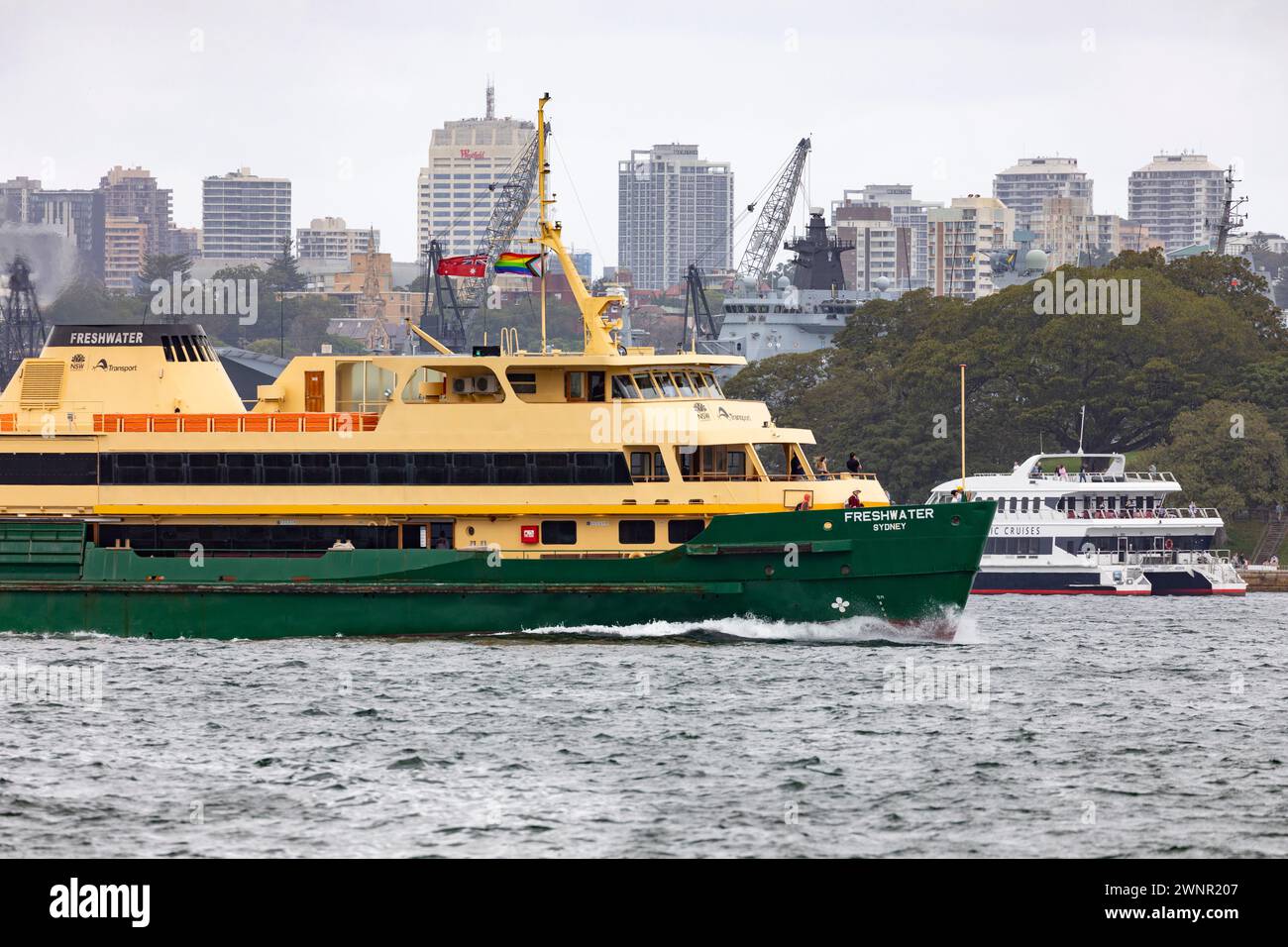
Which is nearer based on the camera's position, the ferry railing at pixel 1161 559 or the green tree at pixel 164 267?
the ferry railing at pixel 1161 559

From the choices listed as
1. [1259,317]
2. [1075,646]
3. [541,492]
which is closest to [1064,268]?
[1259,317]

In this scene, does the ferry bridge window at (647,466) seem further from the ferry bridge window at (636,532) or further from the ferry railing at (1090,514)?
the ferry railing at (1090,514)

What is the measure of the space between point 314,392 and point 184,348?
3.34 meters

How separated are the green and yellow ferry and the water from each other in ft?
2.77

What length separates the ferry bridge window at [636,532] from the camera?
41938mm

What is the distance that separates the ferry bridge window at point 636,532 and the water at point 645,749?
5.81 ft

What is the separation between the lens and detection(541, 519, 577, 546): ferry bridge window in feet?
138

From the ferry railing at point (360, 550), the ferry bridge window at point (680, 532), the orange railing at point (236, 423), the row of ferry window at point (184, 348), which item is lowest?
the ferry railing at point (360, 550)

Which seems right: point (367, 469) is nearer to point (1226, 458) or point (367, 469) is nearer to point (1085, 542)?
point (1085, 542)

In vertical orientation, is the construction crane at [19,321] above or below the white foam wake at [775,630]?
above

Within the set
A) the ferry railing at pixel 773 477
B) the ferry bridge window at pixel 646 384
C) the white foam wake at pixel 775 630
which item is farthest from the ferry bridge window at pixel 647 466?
the white foam wake at pixel 775 630

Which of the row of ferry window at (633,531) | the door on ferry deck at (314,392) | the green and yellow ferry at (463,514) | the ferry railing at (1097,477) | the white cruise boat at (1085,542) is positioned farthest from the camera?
the ferry railing at (1097,477)

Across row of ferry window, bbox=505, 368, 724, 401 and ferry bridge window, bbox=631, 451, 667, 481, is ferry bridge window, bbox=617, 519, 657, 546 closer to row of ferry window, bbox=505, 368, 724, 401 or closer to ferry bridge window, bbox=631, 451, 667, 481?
ferry bridge window, bbox=631, 451, 667, 481

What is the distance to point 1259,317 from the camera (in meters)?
96.4
